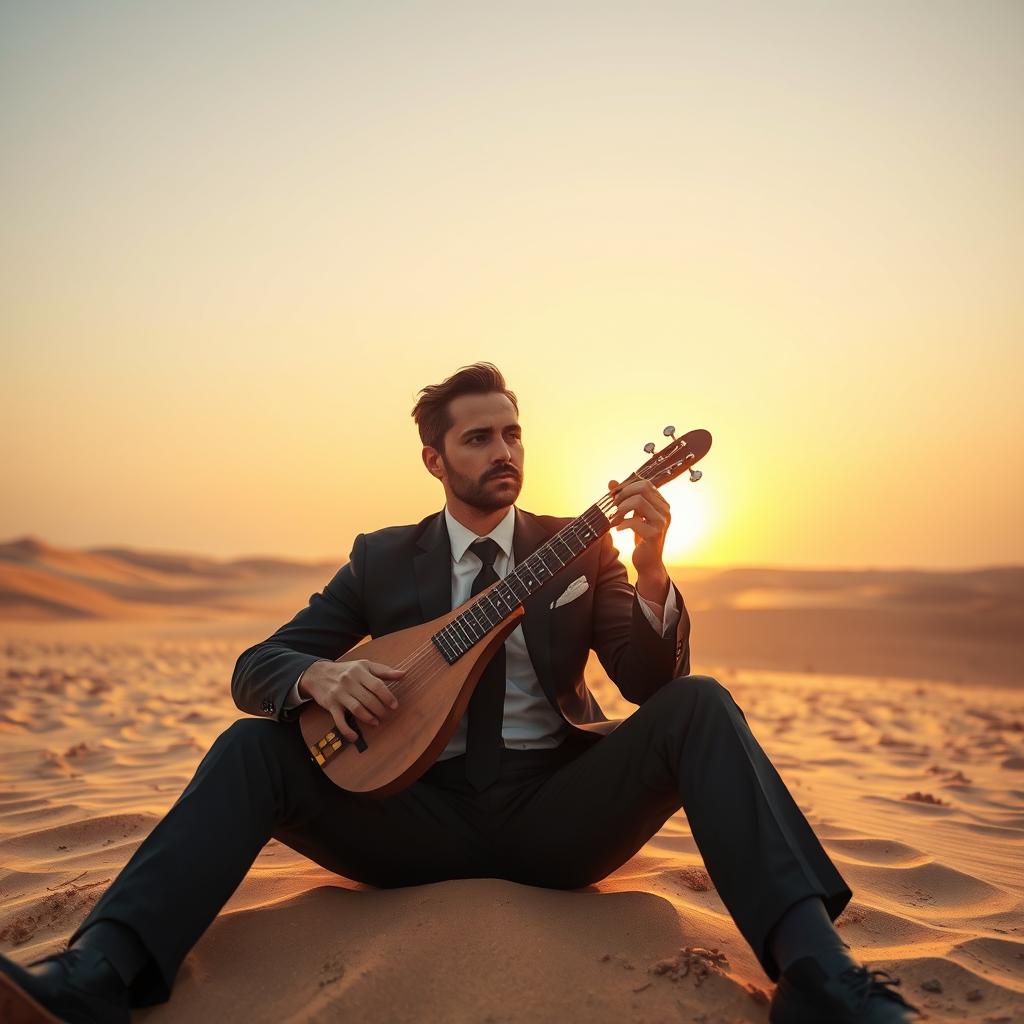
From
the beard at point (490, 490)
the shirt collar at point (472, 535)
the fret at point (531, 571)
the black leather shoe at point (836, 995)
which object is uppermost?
the beard at point (490, 490)

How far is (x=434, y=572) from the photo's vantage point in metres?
3.27

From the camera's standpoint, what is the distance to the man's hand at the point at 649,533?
2.83 meters

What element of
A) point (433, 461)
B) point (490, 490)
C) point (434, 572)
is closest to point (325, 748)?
point (434, 572)

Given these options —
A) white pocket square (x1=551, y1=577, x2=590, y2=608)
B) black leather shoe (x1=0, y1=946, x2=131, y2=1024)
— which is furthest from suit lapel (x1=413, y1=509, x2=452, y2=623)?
black leather shoe (x1=0, y1=946, x2=131, y2=1024)

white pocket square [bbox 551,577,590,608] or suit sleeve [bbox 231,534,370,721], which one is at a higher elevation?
white pocket square [bbox 551,577,590,608]

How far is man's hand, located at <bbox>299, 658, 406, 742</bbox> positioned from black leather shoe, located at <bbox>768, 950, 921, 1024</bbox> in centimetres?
126

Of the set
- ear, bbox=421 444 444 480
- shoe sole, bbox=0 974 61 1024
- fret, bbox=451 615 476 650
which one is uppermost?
ear, bbox=421 444 444 480

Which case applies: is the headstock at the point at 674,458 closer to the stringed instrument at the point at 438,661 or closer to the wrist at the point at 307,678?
the stringed instrument at the point at 438,661

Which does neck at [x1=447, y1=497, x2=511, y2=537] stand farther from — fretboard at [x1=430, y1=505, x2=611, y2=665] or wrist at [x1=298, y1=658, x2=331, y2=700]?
wrist at [x1=298, y1=658, x2=331, y2=700]

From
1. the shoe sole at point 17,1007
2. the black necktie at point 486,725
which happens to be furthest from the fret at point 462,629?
the shoe sole at point 17,1007

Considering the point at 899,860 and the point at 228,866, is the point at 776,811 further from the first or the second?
the point at 899,860

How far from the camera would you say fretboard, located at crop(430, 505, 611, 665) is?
114 inches

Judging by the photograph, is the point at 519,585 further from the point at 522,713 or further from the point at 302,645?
the point at 302,645

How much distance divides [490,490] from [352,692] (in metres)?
0.86
